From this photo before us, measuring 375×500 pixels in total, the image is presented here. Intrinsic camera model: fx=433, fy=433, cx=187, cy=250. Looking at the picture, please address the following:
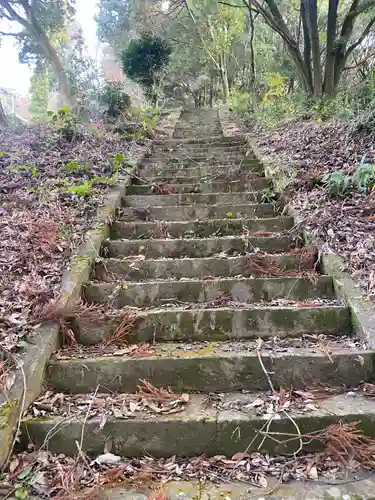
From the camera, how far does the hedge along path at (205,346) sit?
235 cm

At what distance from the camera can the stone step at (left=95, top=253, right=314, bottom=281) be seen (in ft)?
12.5

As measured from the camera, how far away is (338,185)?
4438 millimetres

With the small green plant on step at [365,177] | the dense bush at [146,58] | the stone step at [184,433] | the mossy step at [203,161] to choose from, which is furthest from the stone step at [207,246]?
the dense bush at [146,58]

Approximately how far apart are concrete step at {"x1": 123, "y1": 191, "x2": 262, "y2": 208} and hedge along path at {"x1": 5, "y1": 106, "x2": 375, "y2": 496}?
0.43 meters

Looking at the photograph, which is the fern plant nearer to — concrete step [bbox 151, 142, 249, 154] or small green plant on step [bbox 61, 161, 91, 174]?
concrete step [bbox 151, 142, 249, 154]

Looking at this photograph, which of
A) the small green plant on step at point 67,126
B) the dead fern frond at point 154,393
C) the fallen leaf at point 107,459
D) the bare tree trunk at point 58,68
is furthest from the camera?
the bare tree trunk at point 58,68

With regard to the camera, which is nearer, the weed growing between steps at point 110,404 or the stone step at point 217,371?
the weed growing between steps at point 110,404

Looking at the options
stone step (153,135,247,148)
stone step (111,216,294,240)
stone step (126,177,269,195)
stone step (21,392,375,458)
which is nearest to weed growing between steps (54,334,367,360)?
stone step (21,392,375,458)

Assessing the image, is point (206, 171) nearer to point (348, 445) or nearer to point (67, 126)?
point (67, 126)

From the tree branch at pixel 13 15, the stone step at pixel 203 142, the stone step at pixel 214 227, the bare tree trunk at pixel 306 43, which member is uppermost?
the tree branch at pixel 13 15

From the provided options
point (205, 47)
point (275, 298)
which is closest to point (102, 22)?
point (205, 47)

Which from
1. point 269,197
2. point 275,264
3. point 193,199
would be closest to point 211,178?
point 193,199

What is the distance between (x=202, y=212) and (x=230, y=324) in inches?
82.3

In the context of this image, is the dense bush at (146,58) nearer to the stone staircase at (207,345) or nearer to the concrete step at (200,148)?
the concrete step at (200,148)
